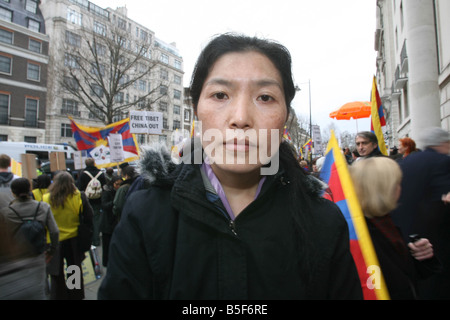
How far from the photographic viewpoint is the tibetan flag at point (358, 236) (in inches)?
62.5

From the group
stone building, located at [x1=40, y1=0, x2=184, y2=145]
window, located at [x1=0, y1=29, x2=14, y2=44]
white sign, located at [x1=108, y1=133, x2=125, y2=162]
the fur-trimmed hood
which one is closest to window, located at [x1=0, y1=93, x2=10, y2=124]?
stone building, located at [x1=40, y1=0, x2=184, y2=145]

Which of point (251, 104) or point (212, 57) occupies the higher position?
point (212, 57)

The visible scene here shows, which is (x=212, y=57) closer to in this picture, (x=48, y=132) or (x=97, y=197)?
(x=97, y=197)

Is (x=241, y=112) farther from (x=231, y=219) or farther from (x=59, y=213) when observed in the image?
(x=59, y=213)

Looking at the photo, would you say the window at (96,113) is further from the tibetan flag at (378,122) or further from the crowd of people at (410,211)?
the crowd of people at (410,211)

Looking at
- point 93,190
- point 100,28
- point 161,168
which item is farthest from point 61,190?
point 100,28

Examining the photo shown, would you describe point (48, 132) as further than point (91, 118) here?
No

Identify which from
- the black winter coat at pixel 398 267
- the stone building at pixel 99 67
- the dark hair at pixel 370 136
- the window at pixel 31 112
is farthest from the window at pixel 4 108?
the black winter coat at pixel 398 267

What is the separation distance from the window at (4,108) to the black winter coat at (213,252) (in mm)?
35851

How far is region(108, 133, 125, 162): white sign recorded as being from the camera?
7.75 metres

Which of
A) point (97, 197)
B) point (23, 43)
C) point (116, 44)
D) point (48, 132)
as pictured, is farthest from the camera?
point (48, 132)

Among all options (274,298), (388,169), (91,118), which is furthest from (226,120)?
(91,118)

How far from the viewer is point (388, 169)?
6.79 ft
